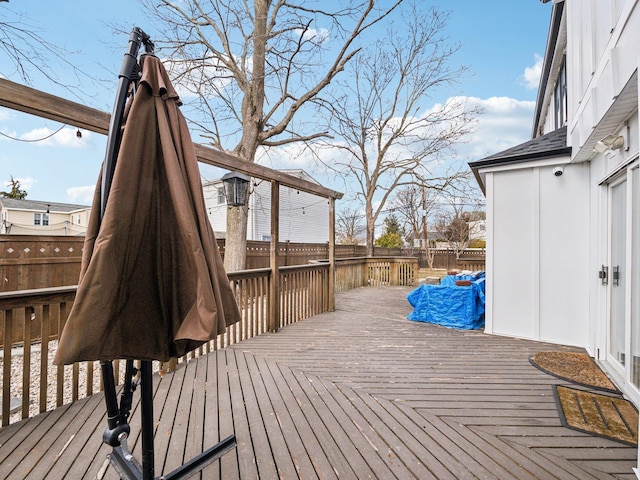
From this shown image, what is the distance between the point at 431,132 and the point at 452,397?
1429 cm

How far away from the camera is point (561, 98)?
22.2ft

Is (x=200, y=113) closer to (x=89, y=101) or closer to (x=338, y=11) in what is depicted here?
(x=338, y=11)

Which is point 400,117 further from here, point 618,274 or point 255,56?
point 618,274

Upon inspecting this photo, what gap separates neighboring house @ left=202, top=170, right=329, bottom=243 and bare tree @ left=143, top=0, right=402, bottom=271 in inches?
228

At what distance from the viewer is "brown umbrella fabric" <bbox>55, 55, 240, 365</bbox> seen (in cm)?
125

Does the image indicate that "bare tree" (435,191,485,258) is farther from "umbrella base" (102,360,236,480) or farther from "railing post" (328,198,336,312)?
"umbrella base" (102,360,236,480)

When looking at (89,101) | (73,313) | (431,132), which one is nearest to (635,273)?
(73,313)

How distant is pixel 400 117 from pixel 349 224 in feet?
32.2

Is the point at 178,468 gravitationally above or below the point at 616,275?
below

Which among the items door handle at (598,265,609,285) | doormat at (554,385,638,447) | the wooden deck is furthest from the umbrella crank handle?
door handle at (598,265,609,285)

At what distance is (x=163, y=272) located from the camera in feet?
4.84

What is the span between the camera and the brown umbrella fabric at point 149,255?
1.25 metres

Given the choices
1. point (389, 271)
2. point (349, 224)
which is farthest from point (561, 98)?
point (349, 224)

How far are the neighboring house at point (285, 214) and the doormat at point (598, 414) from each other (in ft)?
42.0
